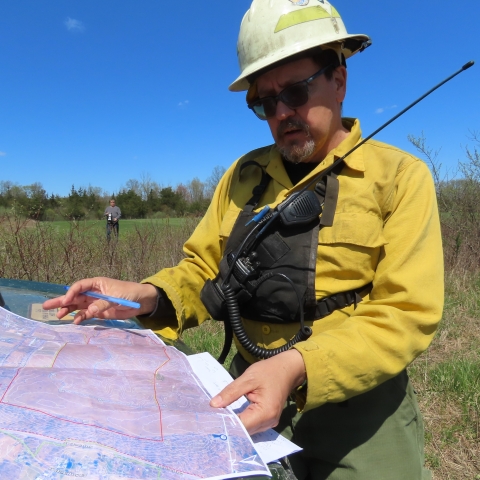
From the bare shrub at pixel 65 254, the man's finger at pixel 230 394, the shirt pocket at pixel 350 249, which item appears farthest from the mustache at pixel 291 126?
the bare shrub at pixel 65 254

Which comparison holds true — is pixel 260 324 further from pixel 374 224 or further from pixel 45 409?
pixel 45 409

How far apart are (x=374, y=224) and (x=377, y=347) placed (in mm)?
424

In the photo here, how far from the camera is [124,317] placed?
5.33 ft

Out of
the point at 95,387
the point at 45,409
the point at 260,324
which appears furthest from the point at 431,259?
the point at 45,409

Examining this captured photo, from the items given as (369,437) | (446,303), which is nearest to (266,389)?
(369,437)

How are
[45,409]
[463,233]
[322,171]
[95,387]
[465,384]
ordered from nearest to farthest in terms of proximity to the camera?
[45,409], [95,387], [322,171], [465,384], [463,233]

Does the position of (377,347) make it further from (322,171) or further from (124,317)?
(124,317)

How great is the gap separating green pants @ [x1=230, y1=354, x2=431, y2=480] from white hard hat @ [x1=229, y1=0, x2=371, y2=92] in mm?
1245

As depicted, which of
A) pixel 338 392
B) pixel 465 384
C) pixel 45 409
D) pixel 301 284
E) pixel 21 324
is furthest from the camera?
pixel 465 384

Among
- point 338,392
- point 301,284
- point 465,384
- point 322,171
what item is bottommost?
point 465,384

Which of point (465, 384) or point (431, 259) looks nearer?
point (431, 259)

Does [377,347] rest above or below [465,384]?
above

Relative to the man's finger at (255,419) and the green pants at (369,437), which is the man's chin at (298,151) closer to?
the green pants at (369,437)

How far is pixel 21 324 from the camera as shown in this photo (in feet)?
4.47
